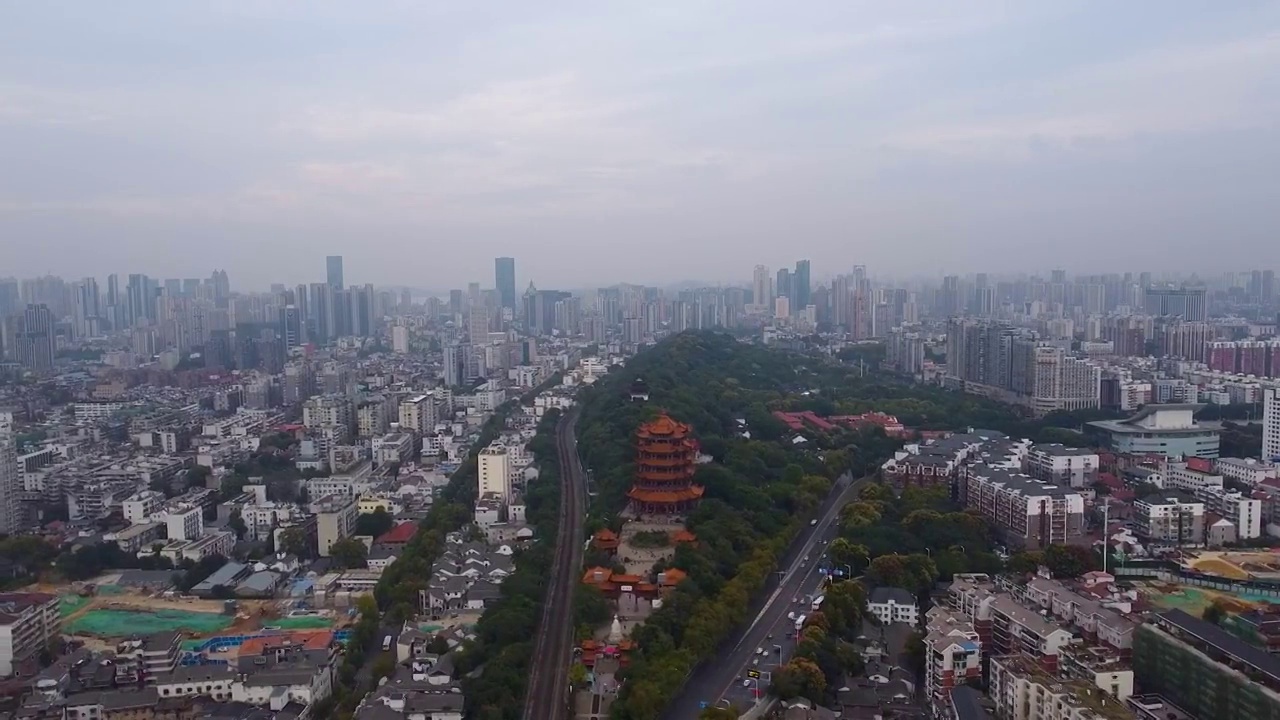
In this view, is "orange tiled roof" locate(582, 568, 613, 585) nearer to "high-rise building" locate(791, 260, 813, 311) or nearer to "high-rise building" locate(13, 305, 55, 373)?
"high-rise building" locate(13, 305, 55, 373)

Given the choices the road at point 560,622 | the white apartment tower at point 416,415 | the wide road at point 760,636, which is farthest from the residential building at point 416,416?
the wide road at point 760,636

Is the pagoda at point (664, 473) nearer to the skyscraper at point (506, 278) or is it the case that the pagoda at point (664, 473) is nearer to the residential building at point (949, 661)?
the residential building at point (949, 661)

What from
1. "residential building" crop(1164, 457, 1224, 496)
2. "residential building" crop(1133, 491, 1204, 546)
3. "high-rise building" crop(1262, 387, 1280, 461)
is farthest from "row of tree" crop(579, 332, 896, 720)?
"high-rise building" crop(1262, 387, 1280, 461)

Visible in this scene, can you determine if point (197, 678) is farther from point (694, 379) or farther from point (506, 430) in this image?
point (694, 379)

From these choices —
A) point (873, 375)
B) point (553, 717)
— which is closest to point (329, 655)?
point (553, 717)

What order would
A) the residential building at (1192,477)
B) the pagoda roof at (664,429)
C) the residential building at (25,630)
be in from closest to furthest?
the residential building at (25,630) → the pagoda roof at (664,429) → the residential building at (1192,477)

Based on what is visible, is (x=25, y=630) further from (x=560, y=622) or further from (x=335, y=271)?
(x=335, y=271)

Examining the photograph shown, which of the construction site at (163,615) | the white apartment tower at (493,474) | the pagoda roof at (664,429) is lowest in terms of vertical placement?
→ the construction site at (163,615)
